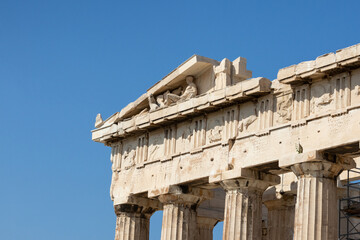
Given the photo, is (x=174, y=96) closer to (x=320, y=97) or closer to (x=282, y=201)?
(x=282, y=201)

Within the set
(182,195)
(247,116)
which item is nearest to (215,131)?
(247,116)

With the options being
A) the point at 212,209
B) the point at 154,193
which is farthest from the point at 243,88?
the point at 212,209

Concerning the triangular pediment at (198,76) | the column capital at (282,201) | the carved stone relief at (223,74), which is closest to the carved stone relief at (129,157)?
the triangular pediment at (198,76)

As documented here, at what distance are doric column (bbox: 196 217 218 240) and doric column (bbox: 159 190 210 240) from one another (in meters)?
6.50

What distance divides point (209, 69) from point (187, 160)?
132 inches

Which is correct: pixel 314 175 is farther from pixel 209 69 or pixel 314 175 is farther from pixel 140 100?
pixel 140 100

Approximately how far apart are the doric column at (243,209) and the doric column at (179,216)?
2.68 meters

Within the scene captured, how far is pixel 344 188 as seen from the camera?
1390 inches

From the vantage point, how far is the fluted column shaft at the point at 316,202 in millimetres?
27250

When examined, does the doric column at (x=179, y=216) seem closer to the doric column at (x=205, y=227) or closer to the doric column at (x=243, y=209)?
the doric column at (x=243, y=209)

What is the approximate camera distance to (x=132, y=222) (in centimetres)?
3569

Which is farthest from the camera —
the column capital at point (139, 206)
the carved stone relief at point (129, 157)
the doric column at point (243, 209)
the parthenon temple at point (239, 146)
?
the carved stone relief at point (129, 157)

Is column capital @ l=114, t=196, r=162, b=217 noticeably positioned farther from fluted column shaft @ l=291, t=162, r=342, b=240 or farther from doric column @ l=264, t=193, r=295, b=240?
fluted column shaft @ l=291, t=162, r=342, b=240

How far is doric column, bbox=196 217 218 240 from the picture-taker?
39947 millimetres
